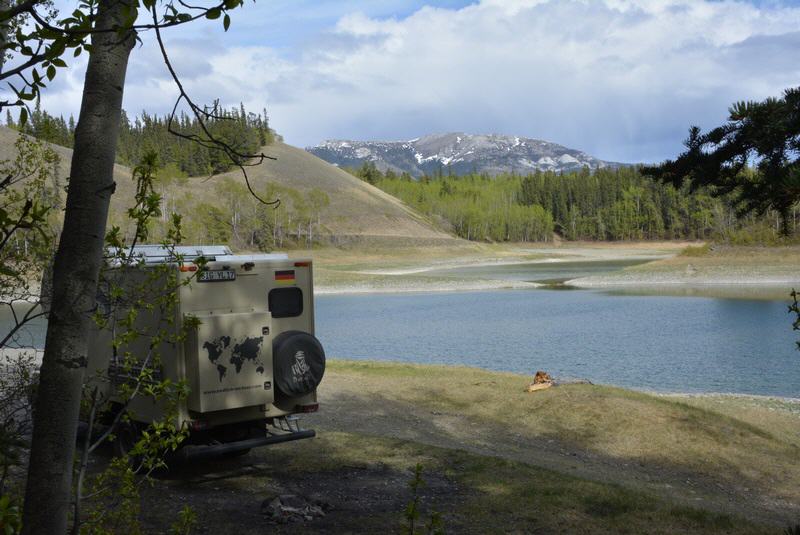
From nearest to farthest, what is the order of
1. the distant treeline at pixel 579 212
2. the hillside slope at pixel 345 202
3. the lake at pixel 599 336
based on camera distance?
the lake at pixel 599 336 < the hillside slope at pixel 345 202 < the distant treeline at pixel 579 212

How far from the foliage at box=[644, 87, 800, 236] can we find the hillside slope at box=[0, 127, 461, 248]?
92.4 m

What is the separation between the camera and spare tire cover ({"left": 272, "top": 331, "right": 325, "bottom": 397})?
8484 mm

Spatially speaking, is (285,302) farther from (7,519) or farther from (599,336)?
(599,336)

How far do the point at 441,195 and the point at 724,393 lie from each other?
17916cm

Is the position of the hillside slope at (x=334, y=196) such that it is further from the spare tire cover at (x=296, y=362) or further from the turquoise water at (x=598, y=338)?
the spare tire cover at (x=296, y=362)

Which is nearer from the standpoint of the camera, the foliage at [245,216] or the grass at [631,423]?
the grass at [631,423]

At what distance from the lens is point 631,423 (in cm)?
1284

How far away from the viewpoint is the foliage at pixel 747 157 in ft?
16.2

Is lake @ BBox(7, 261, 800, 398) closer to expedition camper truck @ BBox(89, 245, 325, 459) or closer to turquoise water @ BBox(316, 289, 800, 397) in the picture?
turquoise water @ BBox(316, 289, 800, 397)

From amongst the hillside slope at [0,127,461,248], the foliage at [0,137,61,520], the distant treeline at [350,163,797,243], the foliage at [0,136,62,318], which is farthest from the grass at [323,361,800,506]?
the distant treeline at [350,163,797,243]

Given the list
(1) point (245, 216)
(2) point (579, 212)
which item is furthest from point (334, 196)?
(2) point (579, 212)

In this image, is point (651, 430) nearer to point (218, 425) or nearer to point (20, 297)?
point (218, 425)

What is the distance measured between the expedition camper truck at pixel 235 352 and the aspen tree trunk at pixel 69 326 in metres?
4.90

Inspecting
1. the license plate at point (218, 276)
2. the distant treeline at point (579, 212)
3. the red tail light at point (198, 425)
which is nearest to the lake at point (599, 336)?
the license plate at point (218, 276)
